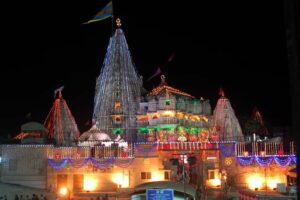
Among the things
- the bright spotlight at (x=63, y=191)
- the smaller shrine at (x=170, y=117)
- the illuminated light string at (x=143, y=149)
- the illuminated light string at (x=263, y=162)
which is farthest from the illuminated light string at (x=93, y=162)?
the smaller shrine at (x=170, y=117)

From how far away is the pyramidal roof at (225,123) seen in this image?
65.7 meters

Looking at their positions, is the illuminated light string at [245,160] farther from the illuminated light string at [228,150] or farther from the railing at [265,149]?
the railing at [265,149]

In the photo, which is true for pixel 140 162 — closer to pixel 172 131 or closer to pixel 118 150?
pixel 118 150

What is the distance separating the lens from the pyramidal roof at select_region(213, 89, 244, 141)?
2586 inches

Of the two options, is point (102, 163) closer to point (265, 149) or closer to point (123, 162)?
point (123, 162)

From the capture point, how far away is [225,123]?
66.6m

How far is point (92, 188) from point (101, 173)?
6.01 ft

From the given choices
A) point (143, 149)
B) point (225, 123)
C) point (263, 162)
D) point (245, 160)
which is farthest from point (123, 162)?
point (225, 123)

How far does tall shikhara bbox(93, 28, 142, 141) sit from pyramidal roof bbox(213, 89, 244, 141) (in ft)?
44.9

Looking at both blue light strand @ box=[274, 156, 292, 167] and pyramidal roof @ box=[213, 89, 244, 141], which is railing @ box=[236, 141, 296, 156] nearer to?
blue light strand @ box=[274, 156, 292, 167]

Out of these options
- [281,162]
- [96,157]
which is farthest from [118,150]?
[281,162]

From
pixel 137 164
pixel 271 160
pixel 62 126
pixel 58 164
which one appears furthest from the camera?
pixel 62 126

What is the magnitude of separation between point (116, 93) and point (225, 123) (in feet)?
58.4

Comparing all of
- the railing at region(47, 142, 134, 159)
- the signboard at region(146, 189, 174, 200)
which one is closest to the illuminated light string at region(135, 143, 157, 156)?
the railing at region(47, 142, 134, 159)
